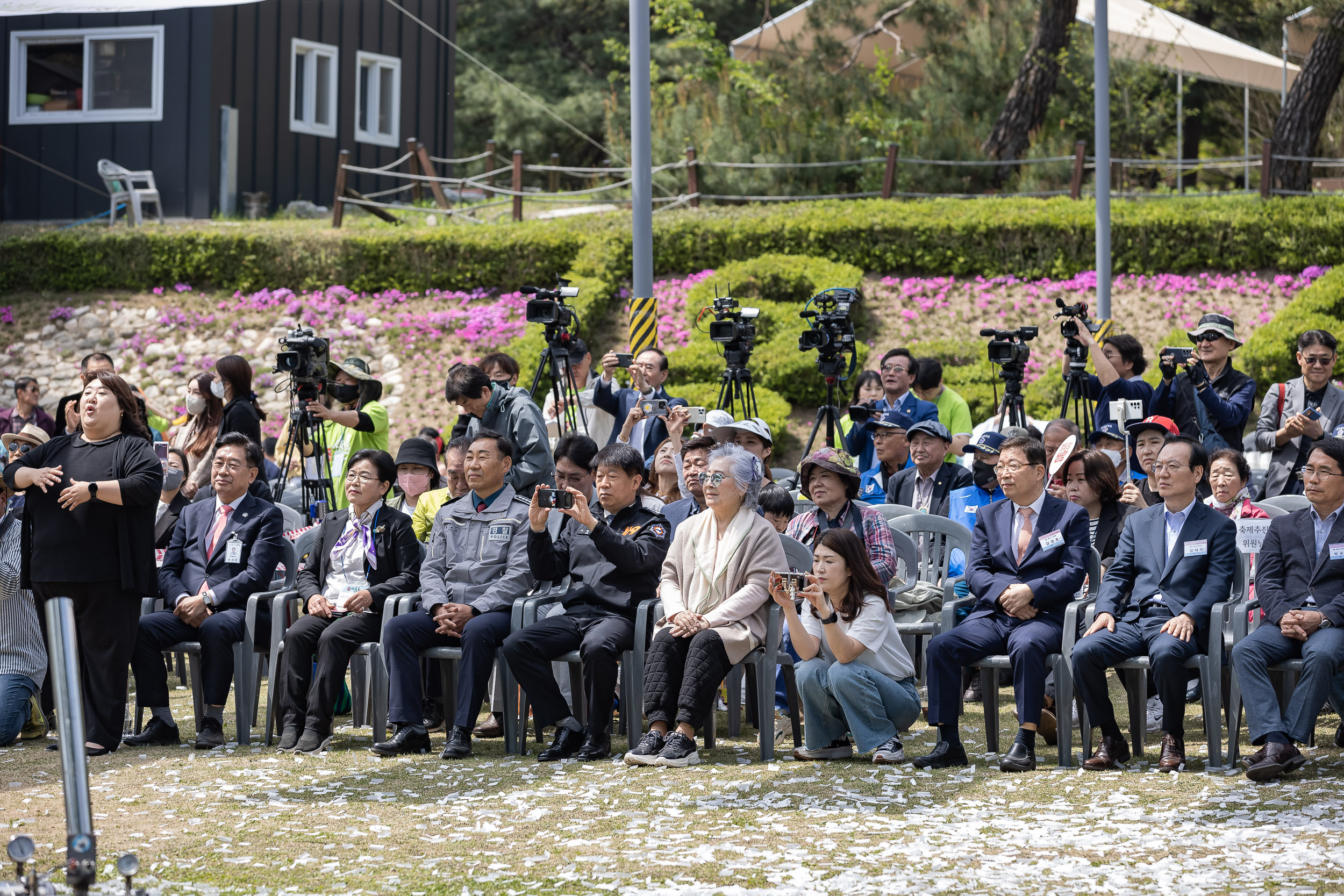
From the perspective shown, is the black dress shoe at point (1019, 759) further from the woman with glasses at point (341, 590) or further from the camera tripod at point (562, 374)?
the camera tripod at point (562, 374)

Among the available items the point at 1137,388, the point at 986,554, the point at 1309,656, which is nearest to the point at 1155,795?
the point at 1309,656

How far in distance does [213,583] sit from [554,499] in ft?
6.70

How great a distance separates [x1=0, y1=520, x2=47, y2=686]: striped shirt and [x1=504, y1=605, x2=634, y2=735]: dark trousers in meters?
2.39

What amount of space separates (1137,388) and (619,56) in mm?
20599

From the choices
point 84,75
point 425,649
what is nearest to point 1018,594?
point 425,649

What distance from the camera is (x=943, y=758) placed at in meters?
6.18

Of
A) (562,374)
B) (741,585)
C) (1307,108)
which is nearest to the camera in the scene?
(741,585)

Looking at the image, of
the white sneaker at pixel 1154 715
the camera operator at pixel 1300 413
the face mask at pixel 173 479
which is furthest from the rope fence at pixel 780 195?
the face mask at pixel 173 479

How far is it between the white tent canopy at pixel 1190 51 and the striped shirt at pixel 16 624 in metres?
17.3

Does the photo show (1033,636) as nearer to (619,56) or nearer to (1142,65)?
(1142,65)

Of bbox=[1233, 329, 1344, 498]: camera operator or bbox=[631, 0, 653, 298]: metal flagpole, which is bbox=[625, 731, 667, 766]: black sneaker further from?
bbox=[631, 0, 653, 298]: metal flagpole

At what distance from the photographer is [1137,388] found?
8.75m

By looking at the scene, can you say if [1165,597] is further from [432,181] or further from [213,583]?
[432,181]

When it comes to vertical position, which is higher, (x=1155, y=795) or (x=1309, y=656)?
(x=1309, y=656)
